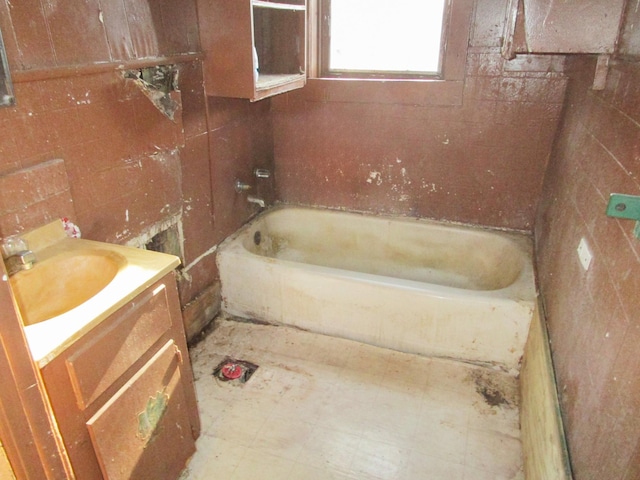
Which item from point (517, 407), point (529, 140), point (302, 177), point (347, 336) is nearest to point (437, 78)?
point (529, 140)

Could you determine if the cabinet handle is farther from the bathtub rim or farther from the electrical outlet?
the electrical outlet

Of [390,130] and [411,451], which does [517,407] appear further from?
[390,130]

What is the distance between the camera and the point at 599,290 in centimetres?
119

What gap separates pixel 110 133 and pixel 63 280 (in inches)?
22.8

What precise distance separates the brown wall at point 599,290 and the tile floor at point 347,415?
0.48 m

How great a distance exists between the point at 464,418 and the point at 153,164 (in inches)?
66.7

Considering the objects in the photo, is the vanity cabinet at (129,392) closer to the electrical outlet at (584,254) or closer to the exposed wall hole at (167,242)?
the exposed wall hole at (167,242)

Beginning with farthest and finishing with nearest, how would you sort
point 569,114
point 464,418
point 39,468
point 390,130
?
point 390,130 < point 569,114 < point 464,418 < point 39,468

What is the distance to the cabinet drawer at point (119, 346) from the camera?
3.51ft

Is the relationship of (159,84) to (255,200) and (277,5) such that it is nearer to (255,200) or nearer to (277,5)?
(277,5)

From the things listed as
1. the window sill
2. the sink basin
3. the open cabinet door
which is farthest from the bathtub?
the open cabinet door

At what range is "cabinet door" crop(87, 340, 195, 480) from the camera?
1.18 metres

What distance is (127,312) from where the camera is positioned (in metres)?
1.20

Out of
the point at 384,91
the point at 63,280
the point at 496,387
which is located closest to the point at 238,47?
the point at 384,91
